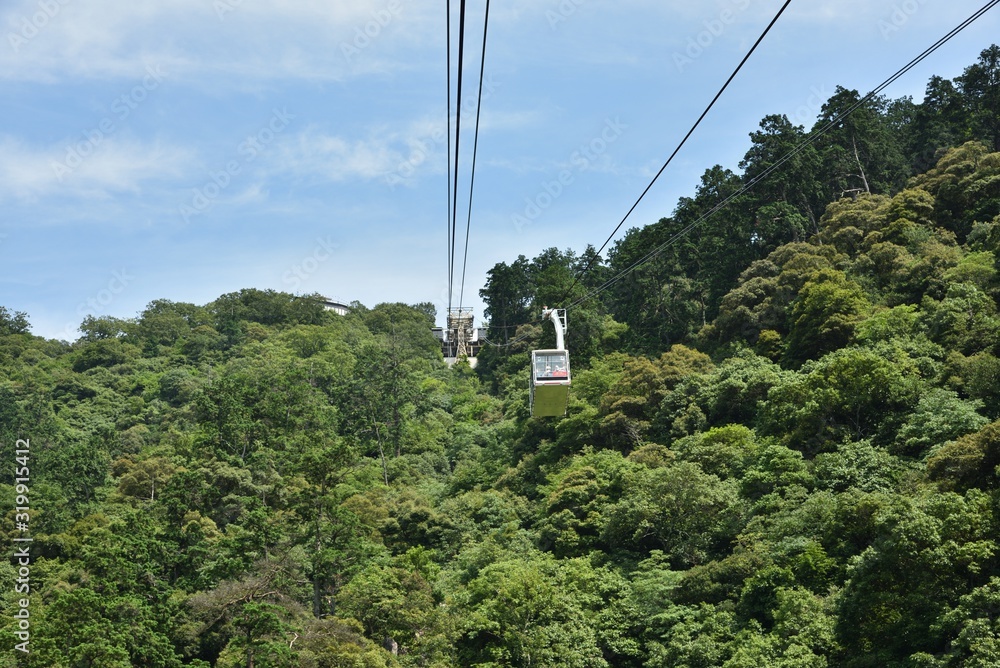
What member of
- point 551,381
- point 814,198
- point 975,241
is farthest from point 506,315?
point 551,381

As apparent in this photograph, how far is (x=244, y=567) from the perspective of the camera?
29.5m

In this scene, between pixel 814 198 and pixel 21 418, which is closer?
pixel 814 198

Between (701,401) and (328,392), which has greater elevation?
(328,392)

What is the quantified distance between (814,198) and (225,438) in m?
29.7

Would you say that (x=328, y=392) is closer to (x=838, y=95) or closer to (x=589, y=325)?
(x=589, y=325)

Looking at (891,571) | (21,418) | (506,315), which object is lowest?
(891,571)

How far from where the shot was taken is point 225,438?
41.9m

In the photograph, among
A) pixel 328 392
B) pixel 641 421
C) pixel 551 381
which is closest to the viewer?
pixel 551 381

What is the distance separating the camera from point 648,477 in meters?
28.9

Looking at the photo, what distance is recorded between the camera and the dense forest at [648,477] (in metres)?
20.7

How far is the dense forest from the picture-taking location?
20.7 m

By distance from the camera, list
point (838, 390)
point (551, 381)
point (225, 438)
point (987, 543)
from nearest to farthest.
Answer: point (987, 543)
point (551, 381)
point (838, 390)
point (225, 438)

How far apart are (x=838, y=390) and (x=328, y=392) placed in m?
34.2

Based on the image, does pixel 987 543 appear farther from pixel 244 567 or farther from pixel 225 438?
pixel 225 438
